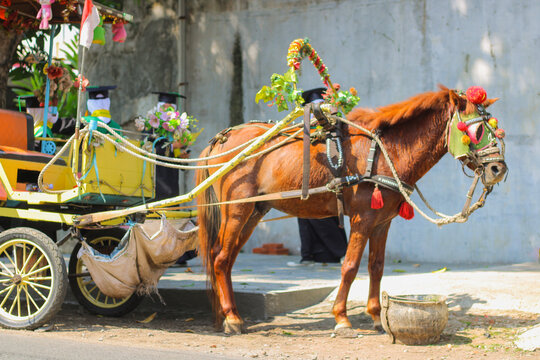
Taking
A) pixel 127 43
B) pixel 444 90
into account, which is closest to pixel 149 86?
pixel 127 43

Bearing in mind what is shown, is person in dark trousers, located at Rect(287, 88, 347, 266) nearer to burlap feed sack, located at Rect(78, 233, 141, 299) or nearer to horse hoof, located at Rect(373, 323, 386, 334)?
horse hoof, located at Rect(373, 323, 386, 334)

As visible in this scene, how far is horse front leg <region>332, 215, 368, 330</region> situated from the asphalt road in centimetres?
125

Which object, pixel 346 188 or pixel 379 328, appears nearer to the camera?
pixel 346 188

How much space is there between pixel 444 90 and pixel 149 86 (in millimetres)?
8056

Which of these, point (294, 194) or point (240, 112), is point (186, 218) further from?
point (240, 112)

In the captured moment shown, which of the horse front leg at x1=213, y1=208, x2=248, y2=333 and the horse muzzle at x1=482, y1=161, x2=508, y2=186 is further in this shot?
the horse front leg at x1=213, y1=208, x2=248, y2=333

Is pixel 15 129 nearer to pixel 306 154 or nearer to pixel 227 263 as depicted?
pixel 227 263

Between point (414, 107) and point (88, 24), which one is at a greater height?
point (88, 24)

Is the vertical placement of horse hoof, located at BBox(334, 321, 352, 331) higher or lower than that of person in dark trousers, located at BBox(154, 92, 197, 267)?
lower

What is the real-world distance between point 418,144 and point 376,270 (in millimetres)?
1172

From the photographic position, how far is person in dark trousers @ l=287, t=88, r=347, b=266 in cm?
956

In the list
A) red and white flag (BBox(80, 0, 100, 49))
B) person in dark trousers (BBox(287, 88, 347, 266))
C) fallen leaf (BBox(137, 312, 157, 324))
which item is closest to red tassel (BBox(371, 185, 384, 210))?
fallen leaf (BBox(137, 312, 157, 324))

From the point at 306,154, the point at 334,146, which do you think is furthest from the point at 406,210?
the point at 306,154

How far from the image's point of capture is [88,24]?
579 cm
